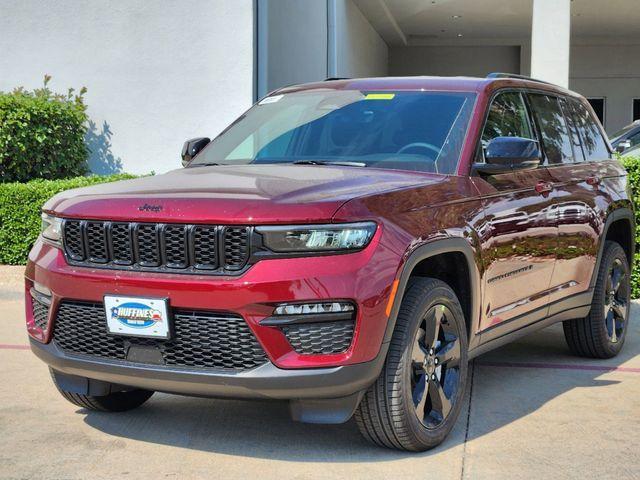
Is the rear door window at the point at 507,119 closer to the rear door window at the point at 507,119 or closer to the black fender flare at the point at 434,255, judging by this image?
the rear door window at the point at 507,119

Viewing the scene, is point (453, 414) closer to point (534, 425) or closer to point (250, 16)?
point (534, 425)

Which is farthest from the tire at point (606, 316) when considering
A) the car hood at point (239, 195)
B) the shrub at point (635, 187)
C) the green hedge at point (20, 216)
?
the green hedge at point (20, 216)

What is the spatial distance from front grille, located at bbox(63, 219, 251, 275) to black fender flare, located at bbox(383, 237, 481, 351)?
0.68 m

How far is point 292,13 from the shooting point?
17.1 m

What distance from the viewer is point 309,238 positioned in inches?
165

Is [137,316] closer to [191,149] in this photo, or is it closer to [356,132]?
[356,132]

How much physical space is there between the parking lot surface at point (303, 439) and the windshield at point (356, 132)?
137cm

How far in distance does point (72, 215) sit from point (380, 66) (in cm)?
2375

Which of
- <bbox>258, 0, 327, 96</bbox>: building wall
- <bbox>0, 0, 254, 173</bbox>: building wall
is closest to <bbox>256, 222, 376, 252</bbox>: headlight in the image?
<bbox>0, 0, 254, 173</bbox>: building wall

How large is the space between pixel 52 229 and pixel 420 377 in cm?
185

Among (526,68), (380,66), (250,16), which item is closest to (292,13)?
(250,16)

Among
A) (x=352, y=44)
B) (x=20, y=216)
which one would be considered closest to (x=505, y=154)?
(x=20, y=216)

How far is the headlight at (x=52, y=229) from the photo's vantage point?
4762mm

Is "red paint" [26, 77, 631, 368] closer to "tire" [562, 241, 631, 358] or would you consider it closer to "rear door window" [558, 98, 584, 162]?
"rear door window" [558, 98, 584, 162]
